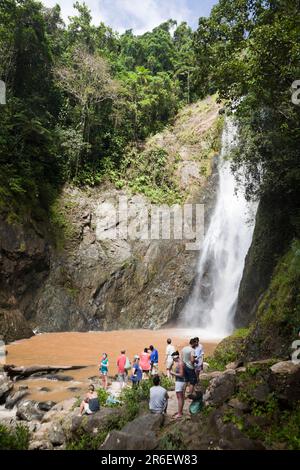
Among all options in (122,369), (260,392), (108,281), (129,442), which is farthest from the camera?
(108,281)

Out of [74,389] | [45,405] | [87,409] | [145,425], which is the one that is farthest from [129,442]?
[74,389]

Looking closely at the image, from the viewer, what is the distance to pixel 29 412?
34.7 ft

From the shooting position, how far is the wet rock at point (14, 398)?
11.4 metres

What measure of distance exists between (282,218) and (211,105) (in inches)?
1099

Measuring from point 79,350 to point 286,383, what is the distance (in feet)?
39.5

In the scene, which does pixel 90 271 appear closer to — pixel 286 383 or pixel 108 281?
pixel 108 281

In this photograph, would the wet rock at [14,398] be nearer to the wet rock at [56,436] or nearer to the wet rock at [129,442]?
the wet rock at [56,436]

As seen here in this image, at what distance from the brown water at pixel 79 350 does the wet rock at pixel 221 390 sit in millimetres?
5324

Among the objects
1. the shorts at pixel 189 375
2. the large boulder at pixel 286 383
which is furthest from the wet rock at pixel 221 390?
the large boulder at pixel 286 383

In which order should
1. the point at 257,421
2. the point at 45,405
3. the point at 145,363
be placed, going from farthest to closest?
the point at 145,363
the point at 45,405
the point at 257,421

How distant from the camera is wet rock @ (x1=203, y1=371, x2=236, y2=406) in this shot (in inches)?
326

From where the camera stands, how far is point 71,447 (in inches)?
317

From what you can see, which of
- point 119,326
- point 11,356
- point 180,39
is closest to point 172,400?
point 11,356

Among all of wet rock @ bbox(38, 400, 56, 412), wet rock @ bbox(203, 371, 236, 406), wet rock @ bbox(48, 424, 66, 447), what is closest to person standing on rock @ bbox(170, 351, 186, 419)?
wet rock @ bbox(203, 371, 236, 406)
